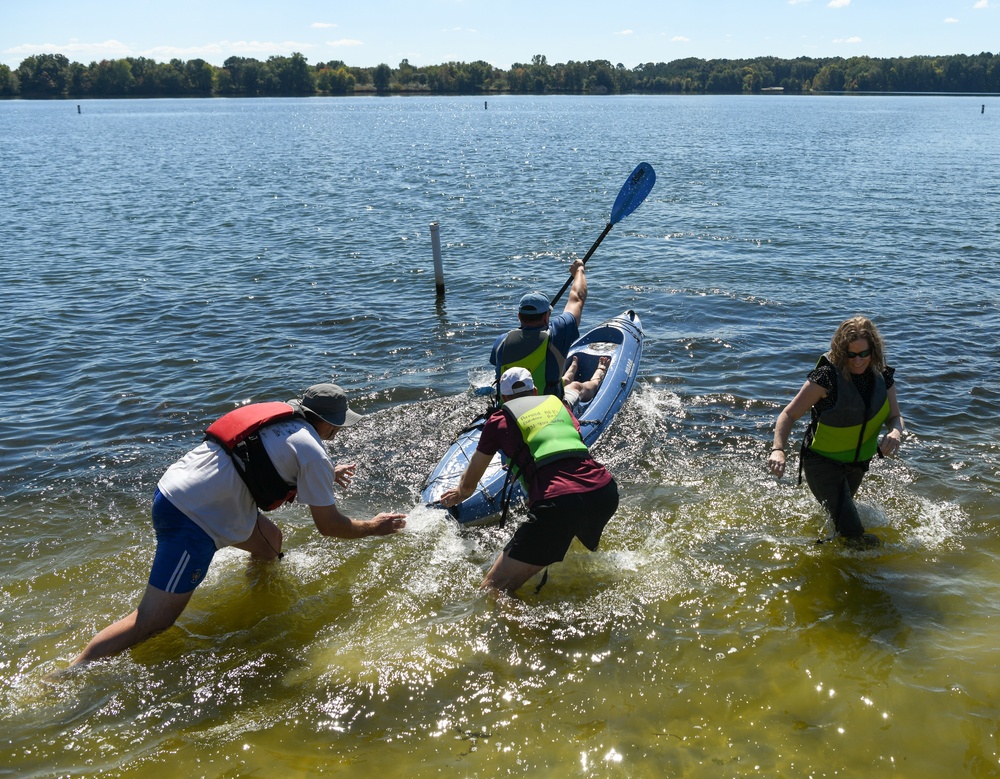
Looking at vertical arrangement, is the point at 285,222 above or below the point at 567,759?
above

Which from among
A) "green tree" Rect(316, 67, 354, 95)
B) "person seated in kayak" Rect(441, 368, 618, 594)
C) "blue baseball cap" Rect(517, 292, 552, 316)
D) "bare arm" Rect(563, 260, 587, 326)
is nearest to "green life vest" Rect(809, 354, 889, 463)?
"person seated in kayak" Rect(441, 368, 618, 594)

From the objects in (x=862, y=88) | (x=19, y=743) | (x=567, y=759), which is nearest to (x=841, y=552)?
(x=567, y=759)

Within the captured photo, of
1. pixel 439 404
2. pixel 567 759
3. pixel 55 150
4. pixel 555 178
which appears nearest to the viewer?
pixel 567 759

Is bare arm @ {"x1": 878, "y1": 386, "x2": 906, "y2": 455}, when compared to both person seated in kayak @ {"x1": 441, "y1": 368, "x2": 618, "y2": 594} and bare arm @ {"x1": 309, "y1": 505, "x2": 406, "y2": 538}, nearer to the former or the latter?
person seated in kayak @ {"x1": 441, "y1": 368, "x2": 618, "y2": 594}

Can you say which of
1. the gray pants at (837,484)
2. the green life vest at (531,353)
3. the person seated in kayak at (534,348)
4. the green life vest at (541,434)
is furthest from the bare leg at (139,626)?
the gray pants at (837,484)

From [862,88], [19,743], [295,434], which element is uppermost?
[862,88]

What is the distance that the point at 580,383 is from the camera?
30.3 feet

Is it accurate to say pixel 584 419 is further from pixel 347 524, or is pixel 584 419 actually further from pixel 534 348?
pixel 347 524

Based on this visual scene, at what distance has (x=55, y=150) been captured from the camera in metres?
42.7

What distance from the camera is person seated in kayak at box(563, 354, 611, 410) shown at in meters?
8.82

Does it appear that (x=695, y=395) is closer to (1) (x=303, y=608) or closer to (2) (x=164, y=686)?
(1) (x=303, y=608)

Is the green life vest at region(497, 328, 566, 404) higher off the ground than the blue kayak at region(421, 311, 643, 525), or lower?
higher

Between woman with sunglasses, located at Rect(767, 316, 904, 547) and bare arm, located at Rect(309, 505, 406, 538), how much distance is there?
2720 mm

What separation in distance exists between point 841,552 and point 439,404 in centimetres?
518
